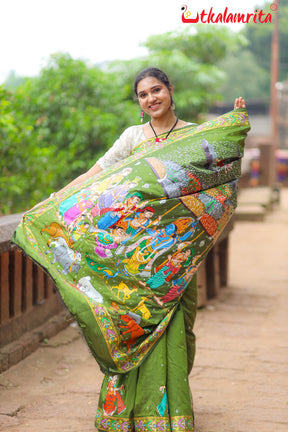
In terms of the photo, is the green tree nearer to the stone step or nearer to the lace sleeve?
the stone step

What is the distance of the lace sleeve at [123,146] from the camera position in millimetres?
3105

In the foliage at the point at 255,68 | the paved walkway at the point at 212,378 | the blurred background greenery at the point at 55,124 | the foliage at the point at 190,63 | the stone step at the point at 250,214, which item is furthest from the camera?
the foliage at the point at 255,68

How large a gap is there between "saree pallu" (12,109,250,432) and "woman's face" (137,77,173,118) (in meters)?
0.15

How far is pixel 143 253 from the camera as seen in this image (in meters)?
2.76

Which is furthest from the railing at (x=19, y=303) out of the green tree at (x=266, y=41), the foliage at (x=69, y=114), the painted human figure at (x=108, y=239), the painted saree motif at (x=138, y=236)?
the green tree at (x=266, y=41)

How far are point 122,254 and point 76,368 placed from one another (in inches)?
66.0

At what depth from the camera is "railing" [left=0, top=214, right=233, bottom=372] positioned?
158 inches

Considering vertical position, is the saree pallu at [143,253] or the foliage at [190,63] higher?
the foliage at [190,63]

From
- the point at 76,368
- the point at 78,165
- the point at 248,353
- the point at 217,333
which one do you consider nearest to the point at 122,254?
the point at 76,368

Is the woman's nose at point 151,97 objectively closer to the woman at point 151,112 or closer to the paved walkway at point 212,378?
the woman at point 151,112

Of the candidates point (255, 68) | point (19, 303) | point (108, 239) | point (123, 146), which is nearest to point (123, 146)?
point (123, 146)

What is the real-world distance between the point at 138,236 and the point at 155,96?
722 mm

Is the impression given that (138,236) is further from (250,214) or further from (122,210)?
(250,214)

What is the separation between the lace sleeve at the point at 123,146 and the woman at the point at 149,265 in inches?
6.9
